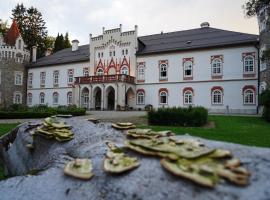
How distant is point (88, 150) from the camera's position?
9.75ft

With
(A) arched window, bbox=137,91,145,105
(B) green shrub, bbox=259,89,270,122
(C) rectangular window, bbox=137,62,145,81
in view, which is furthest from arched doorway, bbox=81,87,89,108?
(B) green shrub, bbox=259,89,270,122

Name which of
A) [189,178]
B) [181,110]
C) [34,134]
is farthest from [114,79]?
[189,178]

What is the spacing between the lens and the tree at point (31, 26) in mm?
54688

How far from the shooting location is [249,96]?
28.7 meters

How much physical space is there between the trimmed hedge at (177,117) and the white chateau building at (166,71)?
48.4 ft

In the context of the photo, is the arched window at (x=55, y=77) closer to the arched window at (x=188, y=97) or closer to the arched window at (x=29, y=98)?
the arched window at (x=29, y=98)

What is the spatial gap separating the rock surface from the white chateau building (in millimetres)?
27770

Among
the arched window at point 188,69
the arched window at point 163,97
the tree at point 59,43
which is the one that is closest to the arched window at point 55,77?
the tree at point 59,43

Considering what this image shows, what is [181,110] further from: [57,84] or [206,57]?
[57,84]

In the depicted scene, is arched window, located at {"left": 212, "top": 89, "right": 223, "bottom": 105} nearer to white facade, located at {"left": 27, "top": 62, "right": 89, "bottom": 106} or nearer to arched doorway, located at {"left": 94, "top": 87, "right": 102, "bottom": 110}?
arched doorway, located at {"left": 94, "top": 87, "right": 102, "bottom": 110}

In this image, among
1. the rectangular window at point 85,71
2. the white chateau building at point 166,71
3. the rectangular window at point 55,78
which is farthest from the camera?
the rectangular window at point 55,78

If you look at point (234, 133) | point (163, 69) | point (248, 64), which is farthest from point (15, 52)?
point (234, 133)

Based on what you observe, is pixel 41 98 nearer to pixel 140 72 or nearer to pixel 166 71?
pixel 140 72

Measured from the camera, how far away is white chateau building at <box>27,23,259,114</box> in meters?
29.2
